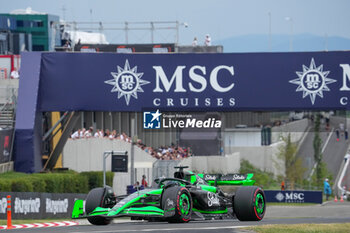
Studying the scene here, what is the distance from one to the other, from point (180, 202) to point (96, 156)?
21334 millimetres

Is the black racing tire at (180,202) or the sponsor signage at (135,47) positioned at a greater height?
the sponsor signage at (135,47)

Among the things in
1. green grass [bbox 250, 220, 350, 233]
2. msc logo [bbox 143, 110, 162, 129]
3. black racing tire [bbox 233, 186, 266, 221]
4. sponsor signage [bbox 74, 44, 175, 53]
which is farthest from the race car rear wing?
sponsor signage [bbox 74, 44, 175, 53]

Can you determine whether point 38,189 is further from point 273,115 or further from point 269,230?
point 273,115

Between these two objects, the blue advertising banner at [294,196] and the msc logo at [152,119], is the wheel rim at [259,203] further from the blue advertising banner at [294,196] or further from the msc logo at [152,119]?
the blue advertising banner at [294,196]

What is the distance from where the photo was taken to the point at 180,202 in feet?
55.0

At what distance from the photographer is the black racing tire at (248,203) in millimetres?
17734

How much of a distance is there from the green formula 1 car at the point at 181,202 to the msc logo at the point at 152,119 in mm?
13389

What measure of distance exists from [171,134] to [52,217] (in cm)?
1632

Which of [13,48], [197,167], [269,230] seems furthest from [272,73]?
[13,48]

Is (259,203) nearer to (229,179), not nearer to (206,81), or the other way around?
(229,179)

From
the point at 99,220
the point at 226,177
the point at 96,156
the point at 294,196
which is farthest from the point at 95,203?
the point at 294,196

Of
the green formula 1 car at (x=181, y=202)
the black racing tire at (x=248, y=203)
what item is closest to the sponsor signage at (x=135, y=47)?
the green formula 1 car at (x=181, y=202)

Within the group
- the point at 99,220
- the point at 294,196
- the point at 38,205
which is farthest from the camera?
the point at 294,196

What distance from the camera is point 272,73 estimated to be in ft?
103
